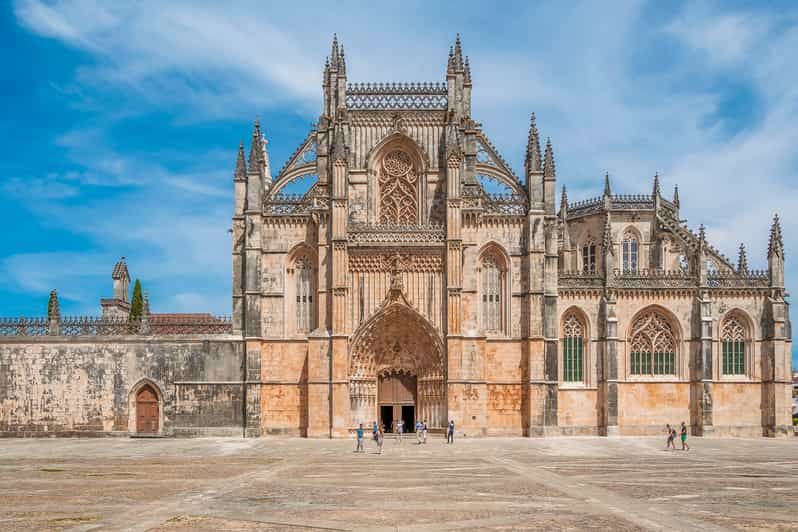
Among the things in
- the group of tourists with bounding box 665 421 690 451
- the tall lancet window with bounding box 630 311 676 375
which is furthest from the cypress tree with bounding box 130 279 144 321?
the group of tourists with bounding box 665 421 690 451

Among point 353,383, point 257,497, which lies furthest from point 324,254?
point 257,497

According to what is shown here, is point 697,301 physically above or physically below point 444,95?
below

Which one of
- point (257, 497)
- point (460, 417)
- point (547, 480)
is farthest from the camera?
point (460, 417)

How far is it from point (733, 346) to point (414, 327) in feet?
62.2

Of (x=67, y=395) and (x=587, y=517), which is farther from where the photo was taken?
(x=67, y=395)

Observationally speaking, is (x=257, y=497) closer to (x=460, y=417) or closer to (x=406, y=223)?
(x=460, y=417)

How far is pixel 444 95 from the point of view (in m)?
49.3

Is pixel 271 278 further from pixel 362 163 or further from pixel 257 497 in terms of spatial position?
pixel 257 497

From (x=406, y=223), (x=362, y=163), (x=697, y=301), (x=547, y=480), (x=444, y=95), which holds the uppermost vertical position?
(x=444, y=95)

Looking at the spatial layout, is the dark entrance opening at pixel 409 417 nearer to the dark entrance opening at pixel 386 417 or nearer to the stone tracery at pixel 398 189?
the dark entrance opening at pixel 386 417

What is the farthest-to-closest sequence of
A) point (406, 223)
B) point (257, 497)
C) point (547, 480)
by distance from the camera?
point (406, 223)
point (547, 480)
point (257, 497)

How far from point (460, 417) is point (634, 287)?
42.8 feet

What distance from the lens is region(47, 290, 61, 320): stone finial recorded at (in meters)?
46.8

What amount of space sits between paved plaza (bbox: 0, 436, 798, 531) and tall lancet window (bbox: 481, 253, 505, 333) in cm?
894
